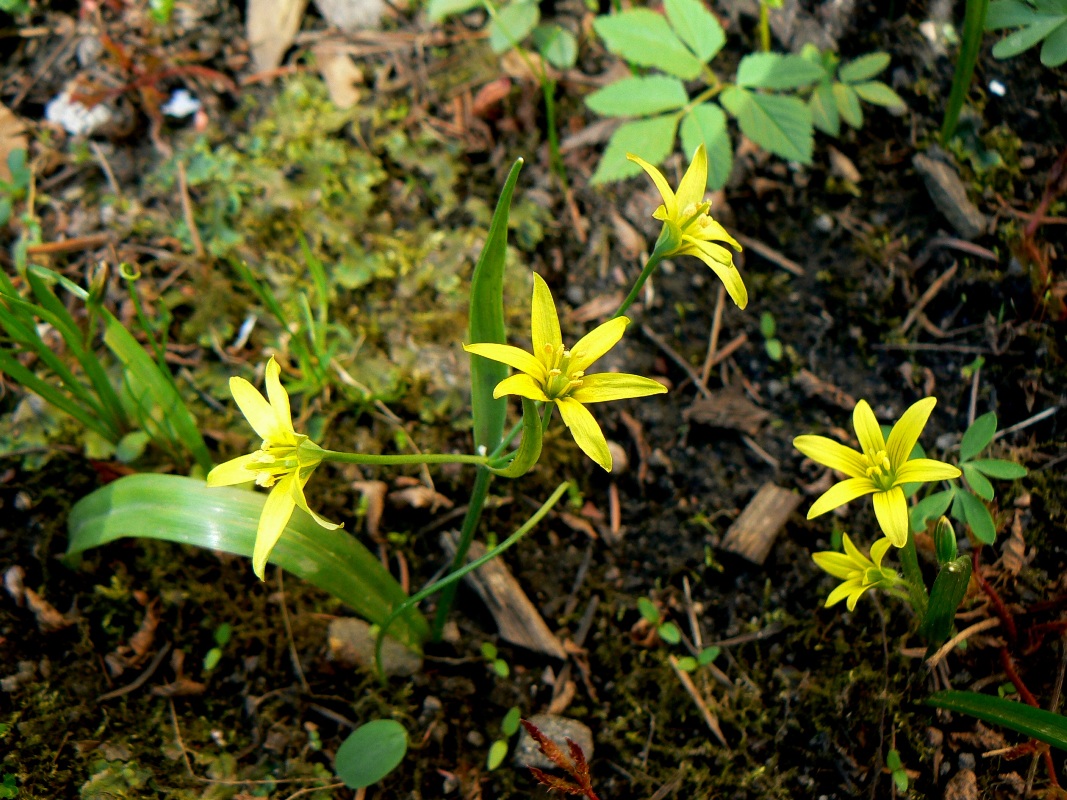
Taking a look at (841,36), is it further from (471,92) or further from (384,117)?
(384,117)

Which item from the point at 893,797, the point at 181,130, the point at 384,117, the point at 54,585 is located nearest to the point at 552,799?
the point at 893,797

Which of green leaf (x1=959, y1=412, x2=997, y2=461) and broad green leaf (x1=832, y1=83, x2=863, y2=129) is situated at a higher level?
broad green leaf (x1=832, y1=83, x2=863, y2=129)

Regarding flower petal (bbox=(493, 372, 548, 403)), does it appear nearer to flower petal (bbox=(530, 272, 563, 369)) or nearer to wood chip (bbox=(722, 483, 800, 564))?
flower petal (bbox=(530, 272, 563, 369))

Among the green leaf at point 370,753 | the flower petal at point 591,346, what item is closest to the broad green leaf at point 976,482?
the flower petal at point 591,346

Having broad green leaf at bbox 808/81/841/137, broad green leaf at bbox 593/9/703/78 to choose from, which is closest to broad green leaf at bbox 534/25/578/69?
broad green leaf at bbox 593/9/703/78

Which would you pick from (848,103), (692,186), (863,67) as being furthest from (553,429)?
(863,67)

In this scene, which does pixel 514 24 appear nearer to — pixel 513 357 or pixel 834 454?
pixel 513 357

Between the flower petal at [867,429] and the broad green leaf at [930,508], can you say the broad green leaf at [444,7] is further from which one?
the broad green leaf at [930,508]
